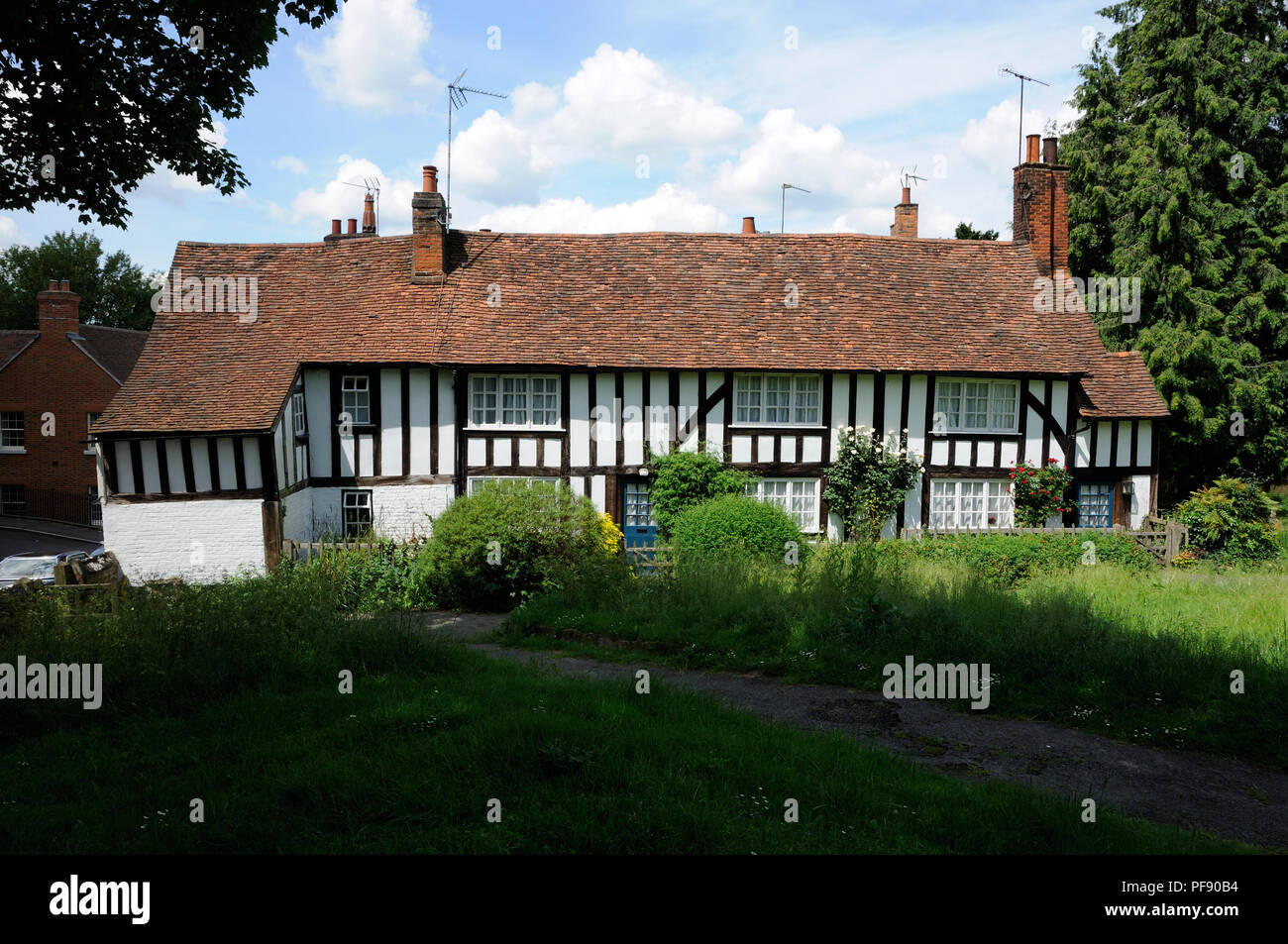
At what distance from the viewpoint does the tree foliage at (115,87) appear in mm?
9133

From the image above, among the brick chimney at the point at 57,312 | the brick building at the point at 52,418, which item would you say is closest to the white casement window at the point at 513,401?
the brick building at the point at 52,418

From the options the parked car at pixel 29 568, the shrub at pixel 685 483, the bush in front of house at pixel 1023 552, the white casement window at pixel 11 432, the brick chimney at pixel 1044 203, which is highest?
the brick chimney at pixel 1044 203

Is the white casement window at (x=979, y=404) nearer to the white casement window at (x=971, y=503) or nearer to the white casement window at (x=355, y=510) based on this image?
the white casement window at (x=971, y=503)

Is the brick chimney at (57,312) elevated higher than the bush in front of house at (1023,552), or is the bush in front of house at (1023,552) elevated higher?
the brick chimney at (57,312)

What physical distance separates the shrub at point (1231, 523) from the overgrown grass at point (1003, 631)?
5809mm

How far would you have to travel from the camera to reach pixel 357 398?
19.3 metres

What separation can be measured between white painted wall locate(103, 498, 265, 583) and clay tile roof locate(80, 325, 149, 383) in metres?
19.4

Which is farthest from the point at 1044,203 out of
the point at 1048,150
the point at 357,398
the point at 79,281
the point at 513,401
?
the point at 79,281

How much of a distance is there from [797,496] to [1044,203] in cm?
1060

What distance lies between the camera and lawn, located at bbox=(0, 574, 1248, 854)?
5.21 meters

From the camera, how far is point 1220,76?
23781 mm

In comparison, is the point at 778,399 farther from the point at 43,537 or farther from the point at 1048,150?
the point at 43,537
